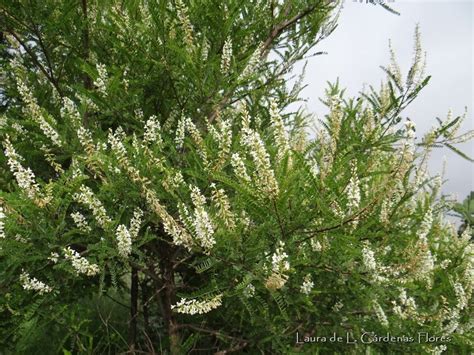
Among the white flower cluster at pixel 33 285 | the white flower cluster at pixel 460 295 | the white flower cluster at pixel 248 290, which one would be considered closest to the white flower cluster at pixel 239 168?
the white flower cluster at pixel 248 290

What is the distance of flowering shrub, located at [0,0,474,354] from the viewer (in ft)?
9.70

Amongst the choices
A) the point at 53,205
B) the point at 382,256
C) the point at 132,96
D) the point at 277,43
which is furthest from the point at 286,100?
the point at 53,205

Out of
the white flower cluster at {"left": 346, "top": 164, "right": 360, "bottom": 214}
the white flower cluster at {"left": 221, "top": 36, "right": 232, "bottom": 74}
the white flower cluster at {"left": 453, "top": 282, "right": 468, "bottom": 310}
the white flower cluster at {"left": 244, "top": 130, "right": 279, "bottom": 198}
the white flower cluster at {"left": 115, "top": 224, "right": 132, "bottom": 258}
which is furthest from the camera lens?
the white flower cluster at {"left": 453, "top": 282, "right": 468, "bottom": 310}

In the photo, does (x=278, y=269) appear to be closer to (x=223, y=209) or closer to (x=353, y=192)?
(x=223, y=209)

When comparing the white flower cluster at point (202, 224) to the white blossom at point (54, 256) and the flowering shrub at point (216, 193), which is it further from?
the white blossom at point (54, 256)

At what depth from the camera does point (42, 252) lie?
3482mm

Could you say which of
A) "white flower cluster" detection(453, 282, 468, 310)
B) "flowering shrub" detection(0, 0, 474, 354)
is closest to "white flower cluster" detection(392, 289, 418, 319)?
"flowering shrub" detection(0, 0, 474, 354)

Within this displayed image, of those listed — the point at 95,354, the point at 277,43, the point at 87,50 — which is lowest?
the point at 95,354

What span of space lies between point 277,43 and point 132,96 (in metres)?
1.79

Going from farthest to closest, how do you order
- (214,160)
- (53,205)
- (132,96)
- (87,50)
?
(87,50) < (132,96) < (214,160) < (53,205)

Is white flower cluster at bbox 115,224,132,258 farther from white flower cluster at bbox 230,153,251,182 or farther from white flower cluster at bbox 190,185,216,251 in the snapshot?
white flower cluster at bbox 230,153,251,182

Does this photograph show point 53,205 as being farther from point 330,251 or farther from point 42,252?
point 330,251

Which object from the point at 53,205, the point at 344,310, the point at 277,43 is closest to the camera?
the point at 53,205

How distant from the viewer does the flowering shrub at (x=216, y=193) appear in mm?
2955
